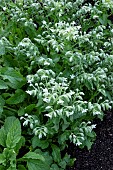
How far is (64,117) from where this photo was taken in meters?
2.93

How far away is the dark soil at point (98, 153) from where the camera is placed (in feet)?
10.9

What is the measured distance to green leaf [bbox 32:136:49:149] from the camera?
3.04 metres

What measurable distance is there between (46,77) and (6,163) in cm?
67

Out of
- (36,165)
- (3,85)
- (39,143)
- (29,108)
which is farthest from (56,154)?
(3,85)

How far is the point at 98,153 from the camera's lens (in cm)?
339

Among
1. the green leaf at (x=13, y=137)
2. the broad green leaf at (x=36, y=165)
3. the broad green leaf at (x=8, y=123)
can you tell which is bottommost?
the broad green leaf at (x=36, y=165)

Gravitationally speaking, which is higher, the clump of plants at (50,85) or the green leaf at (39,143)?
the clump of plants at (50,85)

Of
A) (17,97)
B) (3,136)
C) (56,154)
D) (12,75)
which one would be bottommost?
(56,154)

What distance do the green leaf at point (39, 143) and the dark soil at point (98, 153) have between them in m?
0.34

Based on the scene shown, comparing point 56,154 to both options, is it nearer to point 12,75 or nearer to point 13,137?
point 13,137

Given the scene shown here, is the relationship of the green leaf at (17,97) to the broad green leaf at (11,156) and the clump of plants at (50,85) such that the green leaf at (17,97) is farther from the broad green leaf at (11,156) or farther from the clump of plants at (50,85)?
the broad green leaf at (11,156)

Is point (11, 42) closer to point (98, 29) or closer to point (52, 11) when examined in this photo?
point (52, 11)

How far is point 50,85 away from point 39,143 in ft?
1.45

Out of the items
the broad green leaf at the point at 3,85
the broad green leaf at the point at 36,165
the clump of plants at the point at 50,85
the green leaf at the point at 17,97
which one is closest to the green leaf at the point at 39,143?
the clump of plants at the point at 50,85
